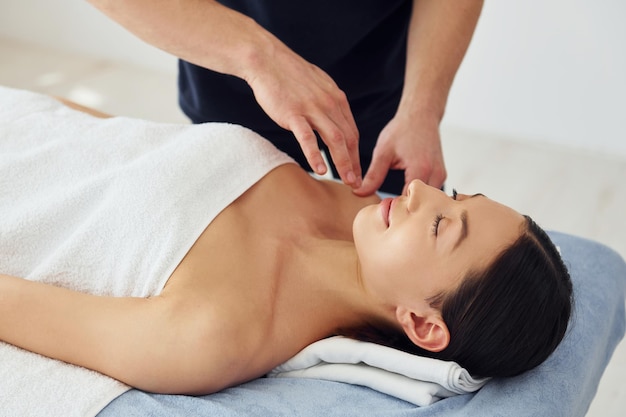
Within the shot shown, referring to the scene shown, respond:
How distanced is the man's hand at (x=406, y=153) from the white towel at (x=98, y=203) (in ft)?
0.62

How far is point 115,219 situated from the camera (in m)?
1.48

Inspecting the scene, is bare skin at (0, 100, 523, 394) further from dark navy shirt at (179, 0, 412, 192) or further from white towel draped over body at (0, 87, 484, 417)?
dark navy shirt at (179, 0, 412, 192)

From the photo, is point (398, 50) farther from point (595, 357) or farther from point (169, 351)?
point (169, 351)

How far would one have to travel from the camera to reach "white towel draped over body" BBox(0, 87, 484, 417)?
128 centimetres

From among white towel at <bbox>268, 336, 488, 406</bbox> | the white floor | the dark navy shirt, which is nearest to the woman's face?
white towel at <bbox>268, 336, 488, 406</bbox>

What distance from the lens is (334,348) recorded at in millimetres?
1415

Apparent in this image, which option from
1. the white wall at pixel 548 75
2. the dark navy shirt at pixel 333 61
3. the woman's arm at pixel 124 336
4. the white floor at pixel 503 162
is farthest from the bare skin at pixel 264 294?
the white wall at pixel 548 75

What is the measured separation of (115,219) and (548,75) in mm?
2291

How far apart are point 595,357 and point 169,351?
788 mm

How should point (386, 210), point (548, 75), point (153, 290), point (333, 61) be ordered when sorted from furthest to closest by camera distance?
point (548, 75) < point (333, 61) < point (386, 210) < point (153, 290)

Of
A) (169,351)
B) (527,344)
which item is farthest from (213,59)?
(527,344)

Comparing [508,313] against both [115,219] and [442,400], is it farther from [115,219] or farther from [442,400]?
[115,219]

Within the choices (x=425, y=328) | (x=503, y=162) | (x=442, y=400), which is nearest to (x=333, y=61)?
(x=425, y=328)

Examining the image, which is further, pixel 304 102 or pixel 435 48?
pixel 435 48
